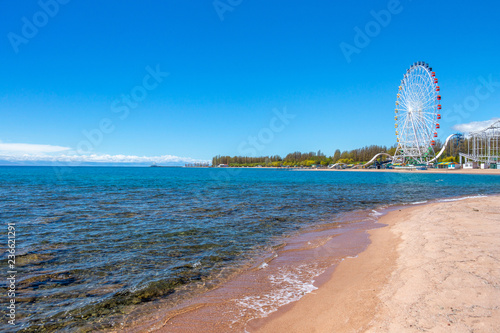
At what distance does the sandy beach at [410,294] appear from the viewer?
4.50m

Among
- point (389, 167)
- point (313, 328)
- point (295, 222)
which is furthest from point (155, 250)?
point (389, 167)

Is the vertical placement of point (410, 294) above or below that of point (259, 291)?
above

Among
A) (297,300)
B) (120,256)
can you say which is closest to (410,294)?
(297,300)

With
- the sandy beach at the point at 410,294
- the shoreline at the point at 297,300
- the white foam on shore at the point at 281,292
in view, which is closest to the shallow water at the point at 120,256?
the white foam on shore at the point at 281,292

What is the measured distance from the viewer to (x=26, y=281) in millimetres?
7539

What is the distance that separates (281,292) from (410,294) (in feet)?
8.93

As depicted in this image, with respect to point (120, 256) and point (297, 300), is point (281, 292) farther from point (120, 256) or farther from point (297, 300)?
point (120, 256)

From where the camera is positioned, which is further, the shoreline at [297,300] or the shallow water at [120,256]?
the shallow water at [120,256]

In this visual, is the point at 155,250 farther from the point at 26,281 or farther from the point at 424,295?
the point at 424,295

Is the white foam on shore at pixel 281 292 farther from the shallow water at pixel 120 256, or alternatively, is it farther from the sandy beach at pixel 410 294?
the shallow water at pixel 120 256

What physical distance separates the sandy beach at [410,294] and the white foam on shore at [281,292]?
25 centimetres

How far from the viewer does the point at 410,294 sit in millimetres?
5562

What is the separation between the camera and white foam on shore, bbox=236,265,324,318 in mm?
5945

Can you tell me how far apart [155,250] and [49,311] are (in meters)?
4.38
